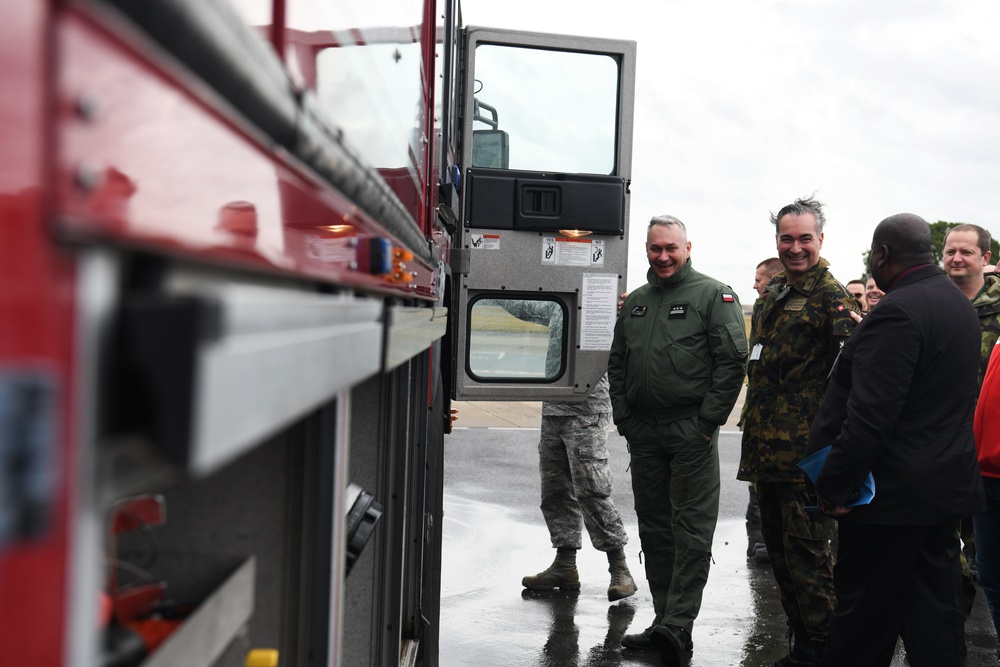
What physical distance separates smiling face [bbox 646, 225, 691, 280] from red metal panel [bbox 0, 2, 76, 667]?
4.39m

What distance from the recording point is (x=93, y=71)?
0.51m

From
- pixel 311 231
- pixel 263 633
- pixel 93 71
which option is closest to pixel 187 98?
pixel 93 71

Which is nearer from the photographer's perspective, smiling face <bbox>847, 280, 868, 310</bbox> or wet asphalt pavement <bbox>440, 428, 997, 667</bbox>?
wet asphalt pavement <bbox>440, 428, 997, 667</bbox>

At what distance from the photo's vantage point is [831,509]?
3650mm

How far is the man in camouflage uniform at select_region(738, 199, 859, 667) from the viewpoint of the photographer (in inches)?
167

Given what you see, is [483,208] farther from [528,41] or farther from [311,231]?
[311,231]

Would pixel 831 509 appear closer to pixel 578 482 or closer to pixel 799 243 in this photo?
pixel 799 243

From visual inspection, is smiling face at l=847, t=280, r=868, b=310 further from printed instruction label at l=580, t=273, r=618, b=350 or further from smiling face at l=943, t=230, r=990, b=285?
printed instruction label at l=580, t=273, r=618, b=350

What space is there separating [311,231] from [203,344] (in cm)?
44

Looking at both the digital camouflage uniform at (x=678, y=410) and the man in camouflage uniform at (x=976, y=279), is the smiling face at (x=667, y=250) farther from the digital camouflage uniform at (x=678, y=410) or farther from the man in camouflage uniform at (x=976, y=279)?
the man in camouflage uniform at (x=976, y=279)

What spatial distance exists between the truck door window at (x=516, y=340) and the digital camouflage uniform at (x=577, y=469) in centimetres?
1

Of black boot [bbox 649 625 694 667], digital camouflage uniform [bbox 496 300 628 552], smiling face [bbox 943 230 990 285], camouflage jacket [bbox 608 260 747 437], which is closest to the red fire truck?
black boot [bbox 649 625 694 667]

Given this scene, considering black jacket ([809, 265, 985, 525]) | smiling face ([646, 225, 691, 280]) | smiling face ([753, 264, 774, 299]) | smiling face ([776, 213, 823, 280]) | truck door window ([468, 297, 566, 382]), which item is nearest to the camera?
black jacket ([809, 265, 985, 525])

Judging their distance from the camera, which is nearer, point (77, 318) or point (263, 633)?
point (77, 318)
